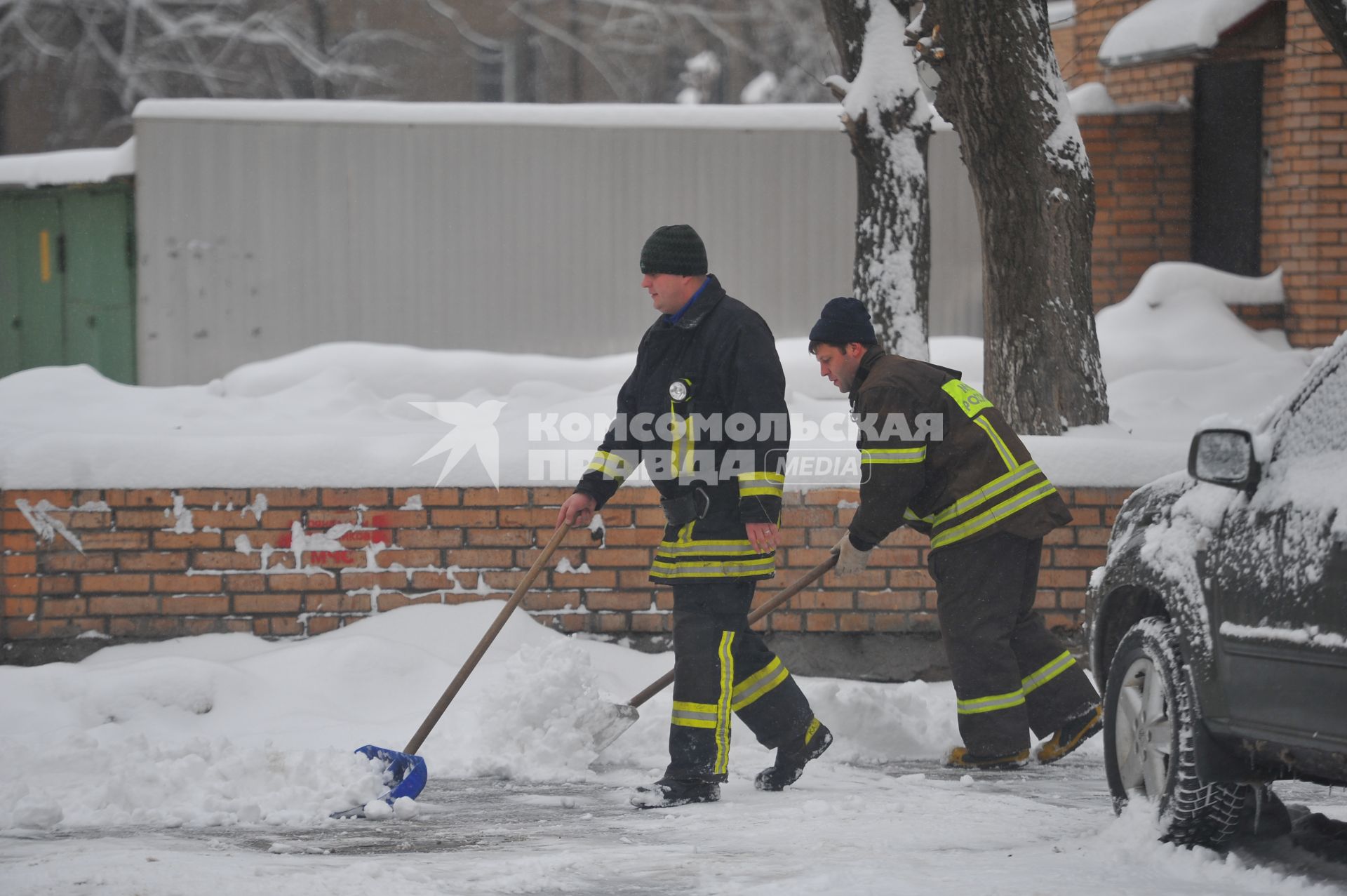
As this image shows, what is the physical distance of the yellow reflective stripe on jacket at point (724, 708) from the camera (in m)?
4.44

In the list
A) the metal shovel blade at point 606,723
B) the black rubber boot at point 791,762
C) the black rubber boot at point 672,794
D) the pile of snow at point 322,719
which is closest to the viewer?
the pile of snow at point 322,719

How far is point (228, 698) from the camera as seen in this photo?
206 inches

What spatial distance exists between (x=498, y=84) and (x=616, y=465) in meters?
20.3

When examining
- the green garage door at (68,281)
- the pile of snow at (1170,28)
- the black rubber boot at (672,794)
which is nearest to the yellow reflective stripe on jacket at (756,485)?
the black rubber boot at (672,794)

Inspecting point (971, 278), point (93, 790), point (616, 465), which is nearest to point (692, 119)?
point (971, 278)

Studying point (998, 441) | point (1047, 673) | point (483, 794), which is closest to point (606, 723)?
point (483, 794)

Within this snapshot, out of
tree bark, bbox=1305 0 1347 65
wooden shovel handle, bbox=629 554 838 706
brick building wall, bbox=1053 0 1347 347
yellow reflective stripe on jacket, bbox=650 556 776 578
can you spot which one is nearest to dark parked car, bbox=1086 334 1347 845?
yellow reflective stripe on jacket, bbox=650 556 776 578

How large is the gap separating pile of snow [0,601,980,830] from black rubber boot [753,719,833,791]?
304 mm

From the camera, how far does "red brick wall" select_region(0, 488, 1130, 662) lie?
584cm

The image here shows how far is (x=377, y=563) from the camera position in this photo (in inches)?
234

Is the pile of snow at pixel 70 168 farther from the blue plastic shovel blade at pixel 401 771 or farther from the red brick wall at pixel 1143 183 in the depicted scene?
the blue plastic shovel blade at pixel 401 771

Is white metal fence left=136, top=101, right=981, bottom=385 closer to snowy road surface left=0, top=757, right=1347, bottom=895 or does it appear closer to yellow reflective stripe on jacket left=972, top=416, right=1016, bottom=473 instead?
yellow reflective stripe on jacket left=972, top=416, right=1016, bottom=473

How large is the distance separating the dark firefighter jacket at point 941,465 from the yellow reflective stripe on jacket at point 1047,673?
1.52 ft

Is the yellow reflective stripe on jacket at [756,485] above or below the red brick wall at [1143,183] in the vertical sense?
below
